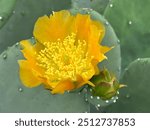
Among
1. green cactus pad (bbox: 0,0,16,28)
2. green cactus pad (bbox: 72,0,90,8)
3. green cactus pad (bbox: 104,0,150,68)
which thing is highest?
green cactus pad (bbox: 72,0,90,8)

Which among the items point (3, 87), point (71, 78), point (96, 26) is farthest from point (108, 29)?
point (3, 87)

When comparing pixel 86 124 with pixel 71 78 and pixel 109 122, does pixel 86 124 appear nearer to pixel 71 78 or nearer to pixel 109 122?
pixel 109 122

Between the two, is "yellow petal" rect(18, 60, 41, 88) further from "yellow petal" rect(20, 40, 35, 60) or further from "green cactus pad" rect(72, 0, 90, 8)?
"green cactus pad" rect(72, 0, 90, 8)

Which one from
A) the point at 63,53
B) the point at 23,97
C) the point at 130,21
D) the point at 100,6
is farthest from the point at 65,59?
the point at 100,6

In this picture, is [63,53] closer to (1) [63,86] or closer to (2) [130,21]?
(1) [63,86]

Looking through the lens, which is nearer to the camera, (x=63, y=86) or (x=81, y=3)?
(x=63, y=86)

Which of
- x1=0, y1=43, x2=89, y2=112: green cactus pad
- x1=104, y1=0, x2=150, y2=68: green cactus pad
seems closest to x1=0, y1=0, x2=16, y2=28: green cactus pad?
x1=0, y1=43, x2=89, y2=112: green cactus pad
